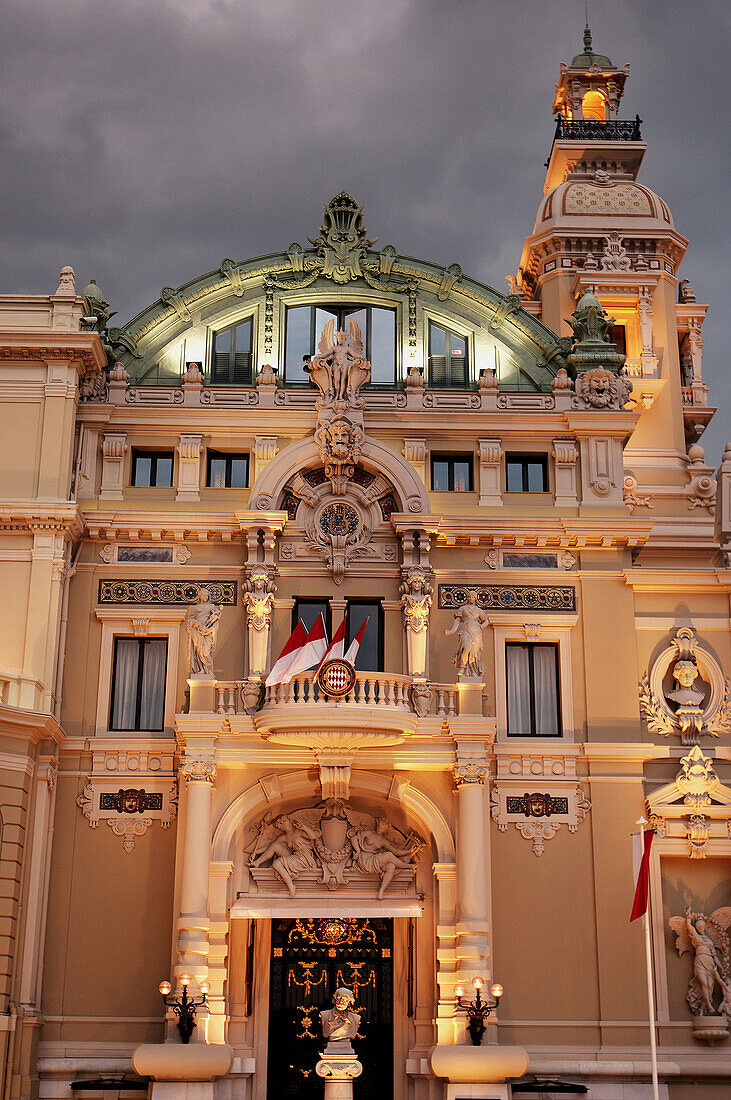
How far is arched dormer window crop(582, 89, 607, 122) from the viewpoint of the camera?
54.0 meters

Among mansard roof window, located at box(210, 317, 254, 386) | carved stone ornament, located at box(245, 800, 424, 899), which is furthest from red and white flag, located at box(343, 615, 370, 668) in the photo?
mansard roof window, located at box(210, 317, 254, 386)

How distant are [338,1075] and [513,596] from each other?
508 inches

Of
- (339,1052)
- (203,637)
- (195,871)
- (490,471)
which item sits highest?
(490,471)

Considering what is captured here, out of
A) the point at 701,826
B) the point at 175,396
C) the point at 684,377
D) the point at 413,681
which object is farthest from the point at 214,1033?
the point at 684,377

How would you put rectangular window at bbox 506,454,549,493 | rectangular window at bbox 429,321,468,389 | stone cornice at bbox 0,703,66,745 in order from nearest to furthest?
stone cornice at bbox 0,703,66,745
rectangular window at bbox 506,454,549,493
rectangular window at bbox 429,321,468,389

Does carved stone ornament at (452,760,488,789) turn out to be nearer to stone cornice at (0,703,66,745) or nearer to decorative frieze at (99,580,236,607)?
decorative frieze at (99,580,236,607)

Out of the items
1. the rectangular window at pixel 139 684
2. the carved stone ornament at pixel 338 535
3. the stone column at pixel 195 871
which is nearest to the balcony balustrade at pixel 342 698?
the stone column at pixel 195 871

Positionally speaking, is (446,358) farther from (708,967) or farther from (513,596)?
(708,967)

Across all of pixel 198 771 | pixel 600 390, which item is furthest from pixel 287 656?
pixel 600 390

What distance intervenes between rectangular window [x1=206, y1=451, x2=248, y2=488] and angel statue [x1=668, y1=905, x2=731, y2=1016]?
15.8 metres

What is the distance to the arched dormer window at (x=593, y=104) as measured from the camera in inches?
2127

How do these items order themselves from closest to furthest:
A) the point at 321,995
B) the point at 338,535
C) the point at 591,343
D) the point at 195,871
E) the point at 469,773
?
the point at 195,871, the point at 469,773, the point at 321,995, the point at 338,535, the point at 591,343

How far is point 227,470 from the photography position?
38125 millimetres

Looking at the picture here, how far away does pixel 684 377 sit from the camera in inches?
1969
